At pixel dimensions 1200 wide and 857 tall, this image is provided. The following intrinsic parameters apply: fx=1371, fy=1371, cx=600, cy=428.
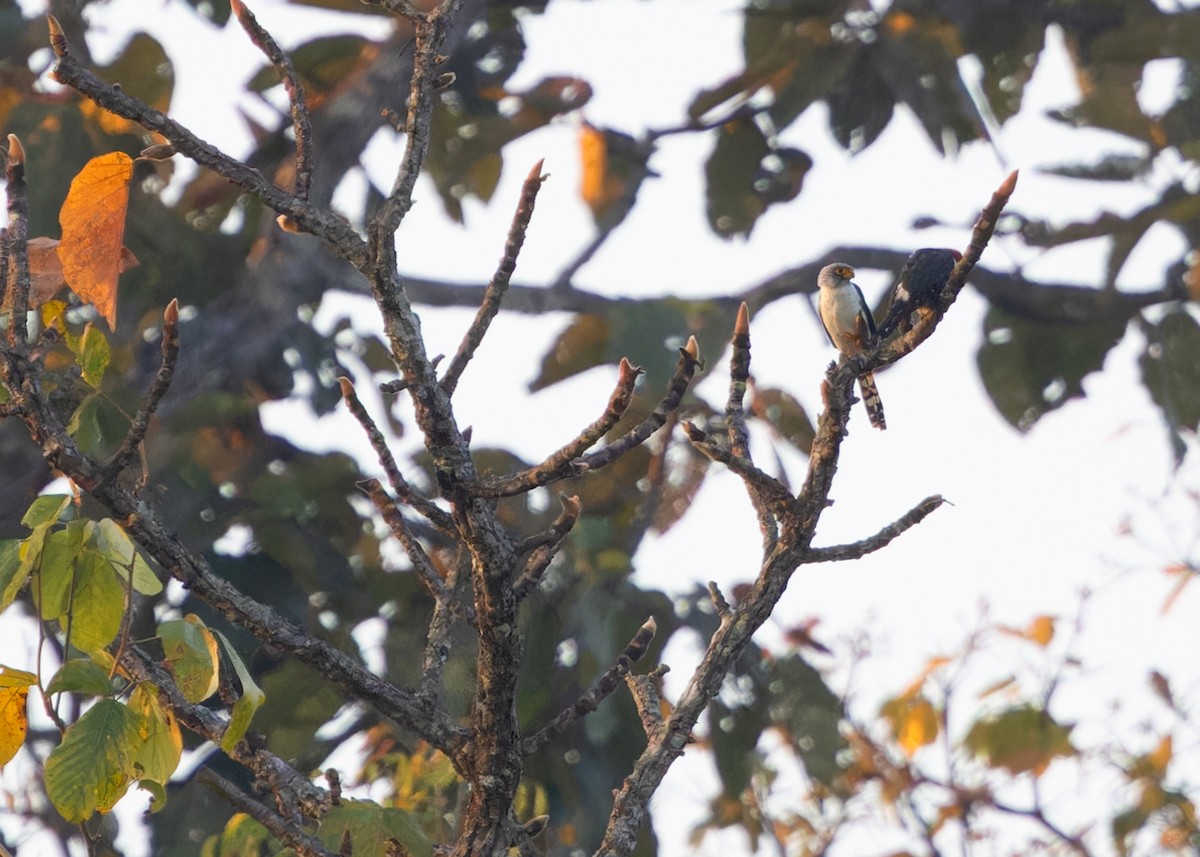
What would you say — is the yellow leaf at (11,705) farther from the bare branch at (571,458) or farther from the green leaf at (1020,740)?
the green leaf at (1020,740)

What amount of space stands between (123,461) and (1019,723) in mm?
4607

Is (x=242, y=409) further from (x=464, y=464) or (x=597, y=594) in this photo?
(x=464, y=464)

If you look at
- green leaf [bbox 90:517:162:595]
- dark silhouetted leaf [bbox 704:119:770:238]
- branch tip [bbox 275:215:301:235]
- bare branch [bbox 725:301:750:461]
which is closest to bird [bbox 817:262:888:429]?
dark silhouetted leaf [bbox 704:119:770:238]

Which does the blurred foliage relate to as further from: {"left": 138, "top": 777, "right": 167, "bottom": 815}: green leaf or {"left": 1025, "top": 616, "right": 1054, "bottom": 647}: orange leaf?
{"left": 138, "top": 777, "right": 167, "bottom": 815}: green leaf

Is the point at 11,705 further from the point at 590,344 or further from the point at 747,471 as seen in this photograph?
the point at 590,344

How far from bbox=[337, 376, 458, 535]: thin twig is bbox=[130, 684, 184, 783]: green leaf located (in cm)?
43

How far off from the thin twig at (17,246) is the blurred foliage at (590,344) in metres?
1.84

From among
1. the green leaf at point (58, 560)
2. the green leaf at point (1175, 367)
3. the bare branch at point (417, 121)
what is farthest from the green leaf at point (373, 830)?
the green leaf at point (1175, 367)

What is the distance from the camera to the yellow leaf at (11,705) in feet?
5.90

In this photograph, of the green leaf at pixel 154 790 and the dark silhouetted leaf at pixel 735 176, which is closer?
the green leaf at pixel 154 790

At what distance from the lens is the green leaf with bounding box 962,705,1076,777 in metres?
5.38

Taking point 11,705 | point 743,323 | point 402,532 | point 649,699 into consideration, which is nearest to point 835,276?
point 649,699

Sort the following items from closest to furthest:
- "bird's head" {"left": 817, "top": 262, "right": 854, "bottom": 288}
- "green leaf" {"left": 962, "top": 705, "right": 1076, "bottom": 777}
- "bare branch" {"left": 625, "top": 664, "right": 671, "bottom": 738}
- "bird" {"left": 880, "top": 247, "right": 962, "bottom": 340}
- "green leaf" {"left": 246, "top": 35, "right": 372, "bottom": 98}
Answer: "bare branch" {"left": 625, "top": 664, "right": 671, "bottom": 738}
"bird" {"left": 880, "top": 247, "right": 962, "bottom": 340}
"bird's head" {"left": 817, "top": 262, "right": 854, "bottom": 288}
"green leaf" {"left": 962, "top": 705, "right": 1076, "bottom": 777}
"green leaf" {"left": 246, "top": 35, "right": 372, "bottom": 98}

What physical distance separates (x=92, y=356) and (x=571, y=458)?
0.71 metres
